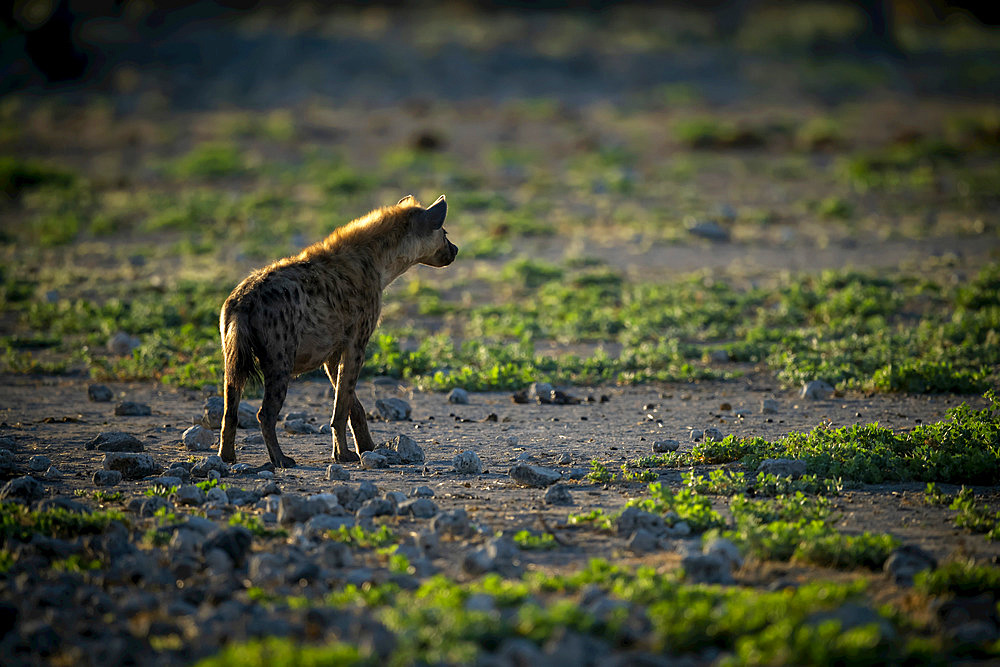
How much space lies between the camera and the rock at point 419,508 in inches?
213

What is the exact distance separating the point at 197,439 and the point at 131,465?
0.74 metres

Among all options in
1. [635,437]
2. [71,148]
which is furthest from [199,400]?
[71,148]

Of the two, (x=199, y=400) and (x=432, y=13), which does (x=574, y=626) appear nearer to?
(x=199, y=400)

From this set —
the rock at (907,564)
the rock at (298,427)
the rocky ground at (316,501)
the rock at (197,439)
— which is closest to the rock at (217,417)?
the rocky ground at (316,501)

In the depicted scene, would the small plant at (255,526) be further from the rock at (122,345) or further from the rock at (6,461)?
the rock at (122,345)

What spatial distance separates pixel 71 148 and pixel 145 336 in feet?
64.4

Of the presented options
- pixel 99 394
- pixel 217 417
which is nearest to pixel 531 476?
pixel 217 417

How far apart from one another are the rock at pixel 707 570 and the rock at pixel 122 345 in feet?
22.6

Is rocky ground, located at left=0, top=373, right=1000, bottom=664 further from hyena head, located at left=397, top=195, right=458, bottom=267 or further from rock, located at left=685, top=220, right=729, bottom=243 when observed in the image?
rock, located at left=685, top=220, right=729, bottom=243

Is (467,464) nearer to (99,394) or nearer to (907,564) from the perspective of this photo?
(907,564)

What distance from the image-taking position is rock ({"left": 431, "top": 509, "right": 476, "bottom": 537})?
16.8ft

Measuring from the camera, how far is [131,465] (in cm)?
620

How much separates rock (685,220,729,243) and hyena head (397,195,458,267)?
863cm

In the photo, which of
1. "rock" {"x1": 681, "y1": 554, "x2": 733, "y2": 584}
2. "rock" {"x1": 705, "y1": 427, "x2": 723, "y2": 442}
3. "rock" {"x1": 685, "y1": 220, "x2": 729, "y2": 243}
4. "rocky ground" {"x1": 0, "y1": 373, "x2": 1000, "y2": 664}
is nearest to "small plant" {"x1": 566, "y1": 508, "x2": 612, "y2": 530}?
"rocky ground" {"x1": 0, "y1": 373, "x2": 1000, "y2": 664}
